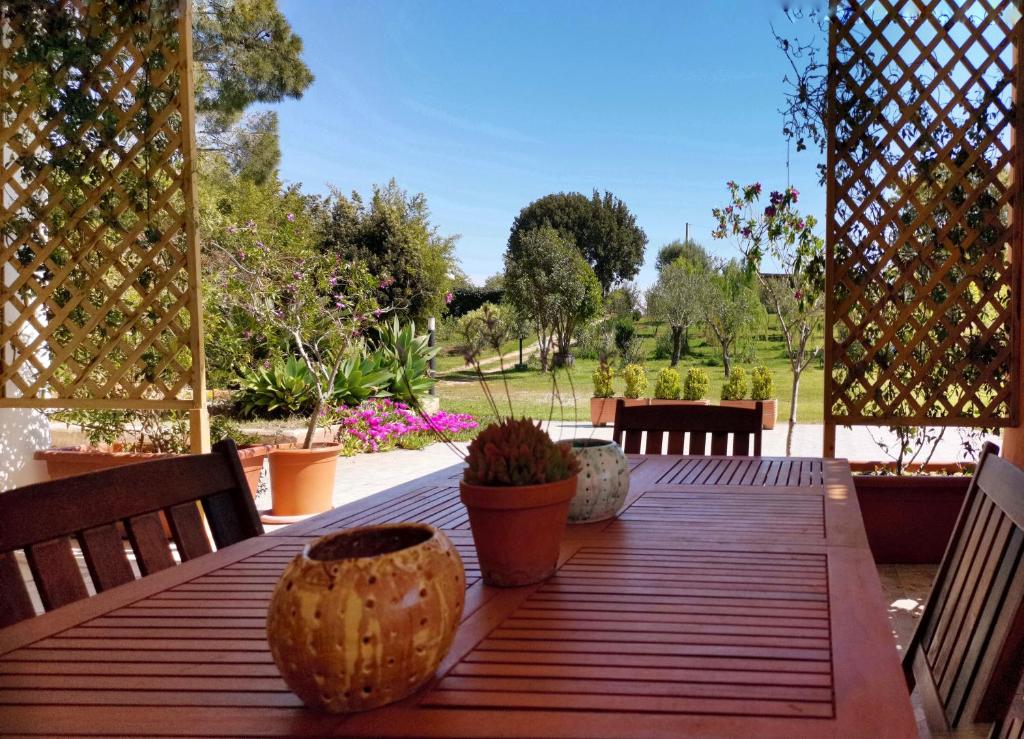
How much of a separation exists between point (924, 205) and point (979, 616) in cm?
242

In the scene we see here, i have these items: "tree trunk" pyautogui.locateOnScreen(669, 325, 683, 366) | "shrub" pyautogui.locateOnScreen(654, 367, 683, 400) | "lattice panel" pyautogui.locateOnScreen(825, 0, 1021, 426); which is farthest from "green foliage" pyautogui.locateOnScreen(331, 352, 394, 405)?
"tree trunk" pyautogui.locateOnScreen(669, 325, 683, 366)

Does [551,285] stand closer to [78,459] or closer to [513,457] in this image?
[78,459]

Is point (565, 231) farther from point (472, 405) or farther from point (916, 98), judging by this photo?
point (916, 98)

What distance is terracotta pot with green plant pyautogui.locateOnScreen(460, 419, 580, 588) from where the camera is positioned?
905 millimetres

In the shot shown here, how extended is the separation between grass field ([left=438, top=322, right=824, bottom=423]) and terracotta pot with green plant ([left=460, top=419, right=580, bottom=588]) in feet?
25.9

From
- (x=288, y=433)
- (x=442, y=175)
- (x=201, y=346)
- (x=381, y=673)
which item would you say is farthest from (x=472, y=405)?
(x=442, y=175)

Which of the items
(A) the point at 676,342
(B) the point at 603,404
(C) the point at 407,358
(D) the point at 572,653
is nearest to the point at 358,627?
(D) the point at 572,653

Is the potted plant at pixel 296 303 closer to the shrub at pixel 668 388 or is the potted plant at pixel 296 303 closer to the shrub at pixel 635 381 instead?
the shrub at pixel 668 388

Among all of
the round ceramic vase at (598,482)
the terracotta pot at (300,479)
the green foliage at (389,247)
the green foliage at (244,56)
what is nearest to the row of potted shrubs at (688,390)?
the terracotta pot at (300,479)

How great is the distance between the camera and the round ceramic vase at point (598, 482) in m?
1.23

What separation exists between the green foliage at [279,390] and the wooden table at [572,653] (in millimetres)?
5148

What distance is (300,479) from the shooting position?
153 inches

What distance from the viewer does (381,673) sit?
1.98 feet

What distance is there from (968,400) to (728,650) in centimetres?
268
